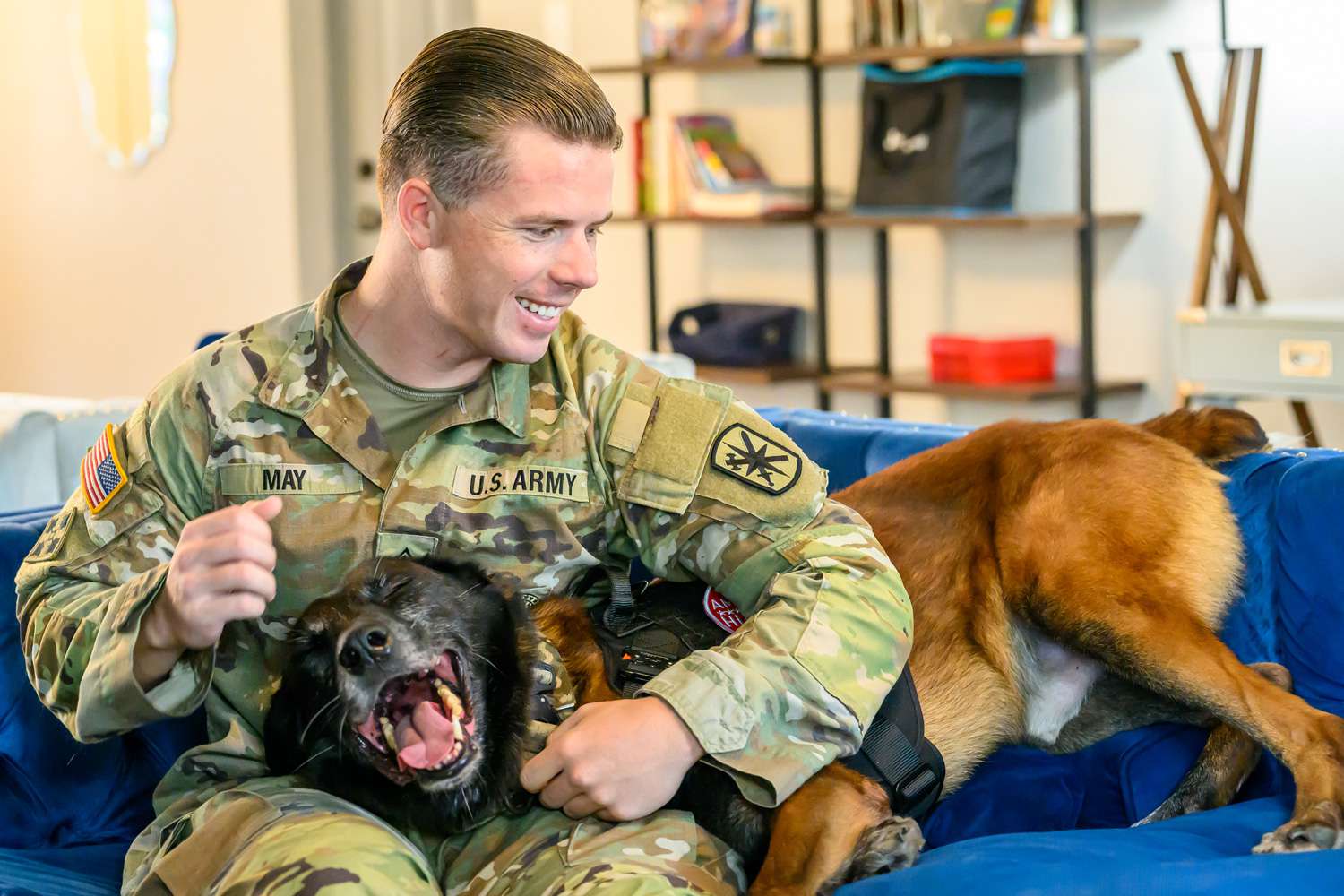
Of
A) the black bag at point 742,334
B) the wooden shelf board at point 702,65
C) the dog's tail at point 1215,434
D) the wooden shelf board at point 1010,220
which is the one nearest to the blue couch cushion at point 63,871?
the dog's tail at point 1215,434

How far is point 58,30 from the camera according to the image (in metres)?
7.44

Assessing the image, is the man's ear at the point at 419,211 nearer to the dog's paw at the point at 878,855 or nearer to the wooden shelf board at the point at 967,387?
the dog's paw at the point at 878,855

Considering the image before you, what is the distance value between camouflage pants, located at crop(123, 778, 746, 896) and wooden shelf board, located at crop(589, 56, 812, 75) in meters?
4.12

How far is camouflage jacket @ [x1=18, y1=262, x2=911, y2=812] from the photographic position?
168cm

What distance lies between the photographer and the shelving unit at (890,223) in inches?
183

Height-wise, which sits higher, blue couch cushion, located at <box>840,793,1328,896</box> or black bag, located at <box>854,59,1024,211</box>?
black bag, located at <box>854,59,1024,211</box>

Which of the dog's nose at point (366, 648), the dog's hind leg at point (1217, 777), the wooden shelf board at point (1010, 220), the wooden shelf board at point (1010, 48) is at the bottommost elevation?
the dog's hind leg at point (1217, 777)

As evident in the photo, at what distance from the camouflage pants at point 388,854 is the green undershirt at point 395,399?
0.44 meters

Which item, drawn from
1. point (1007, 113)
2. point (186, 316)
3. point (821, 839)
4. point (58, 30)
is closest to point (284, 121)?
point (186, 316)

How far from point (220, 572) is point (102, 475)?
44 cm

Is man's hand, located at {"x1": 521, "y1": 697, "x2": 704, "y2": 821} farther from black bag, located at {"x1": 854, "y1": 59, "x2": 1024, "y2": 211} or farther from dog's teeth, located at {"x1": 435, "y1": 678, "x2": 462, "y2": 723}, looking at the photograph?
black bag, located at {"x1": 854, "y1": 59, "x2": 1024, "y2": 211}

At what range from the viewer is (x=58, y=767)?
202 centimetres

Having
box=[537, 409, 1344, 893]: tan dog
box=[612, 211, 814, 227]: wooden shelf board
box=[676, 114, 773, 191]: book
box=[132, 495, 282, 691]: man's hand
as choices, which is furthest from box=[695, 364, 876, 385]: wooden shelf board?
box=[132, 495, 282, 691]: man's hand

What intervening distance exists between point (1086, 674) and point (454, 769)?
839 mm
